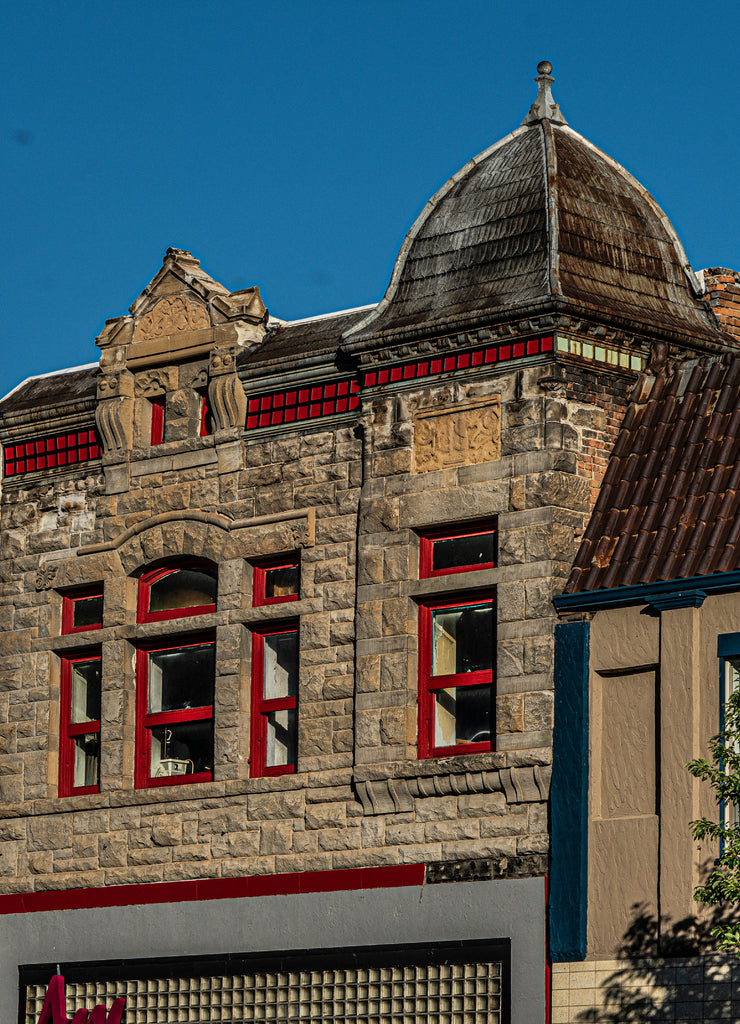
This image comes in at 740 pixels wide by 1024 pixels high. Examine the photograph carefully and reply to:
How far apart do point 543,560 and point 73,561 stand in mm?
7175

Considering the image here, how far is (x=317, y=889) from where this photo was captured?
75.6 feet

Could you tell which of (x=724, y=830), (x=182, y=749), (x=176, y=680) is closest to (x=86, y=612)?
(x=176, y=680)

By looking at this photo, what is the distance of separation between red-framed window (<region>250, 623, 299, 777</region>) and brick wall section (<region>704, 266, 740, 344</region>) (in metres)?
6.31

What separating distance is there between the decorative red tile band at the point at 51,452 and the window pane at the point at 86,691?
2676 millimetres

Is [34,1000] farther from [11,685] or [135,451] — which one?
[135,451]

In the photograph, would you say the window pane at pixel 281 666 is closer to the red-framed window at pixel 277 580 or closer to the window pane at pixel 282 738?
the window pane at pixel 282 738

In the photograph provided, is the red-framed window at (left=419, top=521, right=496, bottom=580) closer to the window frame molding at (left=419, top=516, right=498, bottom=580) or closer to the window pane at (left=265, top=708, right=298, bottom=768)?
the window frame molding at (left=419, top=516, right=498, bottom=580)

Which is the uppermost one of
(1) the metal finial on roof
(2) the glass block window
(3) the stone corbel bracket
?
(1) the metal finial on roof

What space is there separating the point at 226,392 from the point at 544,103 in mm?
5177

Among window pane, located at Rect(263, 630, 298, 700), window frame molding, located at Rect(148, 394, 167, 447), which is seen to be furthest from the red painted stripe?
window frame molding, located at Rect(148, 394, 167, 447)

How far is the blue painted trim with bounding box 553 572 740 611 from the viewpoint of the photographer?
67.7ft

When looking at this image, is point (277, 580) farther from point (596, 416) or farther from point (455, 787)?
point (596, 416)

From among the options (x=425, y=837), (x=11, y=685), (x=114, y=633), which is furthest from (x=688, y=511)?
(x=11, y=685)

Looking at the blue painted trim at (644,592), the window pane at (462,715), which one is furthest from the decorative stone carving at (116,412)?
the blue painted trim at (644,592)
